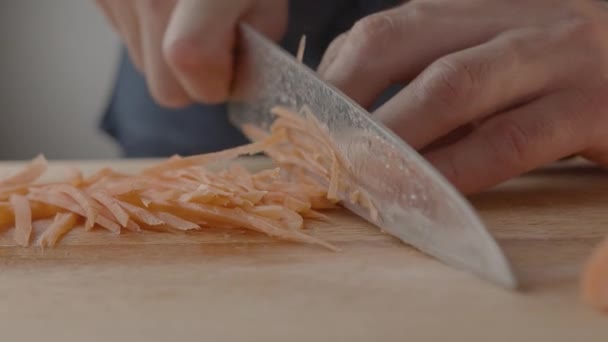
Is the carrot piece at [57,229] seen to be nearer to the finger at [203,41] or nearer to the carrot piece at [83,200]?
the carrot piece at [83,200]

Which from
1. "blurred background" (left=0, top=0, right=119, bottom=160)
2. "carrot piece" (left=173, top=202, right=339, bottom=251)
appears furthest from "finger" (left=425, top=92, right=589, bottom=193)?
"blurred background" (left=0, top=0, right=119, bottom=160)

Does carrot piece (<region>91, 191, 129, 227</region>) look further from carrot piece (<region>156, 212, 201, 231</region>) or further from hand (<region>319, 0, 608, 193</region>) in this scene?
hand (<region>319, 0, 608, 193</region>)

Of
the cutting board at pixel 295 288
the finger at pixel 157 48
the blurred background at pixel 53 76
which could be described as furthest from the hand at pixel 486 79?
the blurred background at pixel 53 76

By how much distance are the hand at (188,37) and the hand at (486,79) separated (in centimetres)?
33

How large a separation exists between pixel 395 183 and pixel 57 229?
44 cm

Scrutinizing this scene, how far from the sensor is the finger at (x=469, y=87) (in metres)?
1.09

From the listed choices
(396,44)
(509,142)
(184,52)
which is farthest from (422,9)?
(184,52)

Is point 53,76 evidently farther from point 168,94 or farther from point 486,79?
point 486,79

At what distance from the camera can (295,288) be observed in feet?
2.70

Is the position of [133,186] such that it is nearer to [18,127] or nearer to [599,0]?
[599,0]

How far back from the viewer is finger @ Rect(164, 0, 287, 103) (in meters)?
1.48

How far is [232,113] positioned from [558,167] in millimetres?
668

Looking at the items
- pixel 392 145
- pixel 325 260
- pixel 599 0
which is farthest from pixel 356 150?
pixel 599 0

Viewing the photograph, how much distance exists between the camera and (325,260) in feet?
2.97
